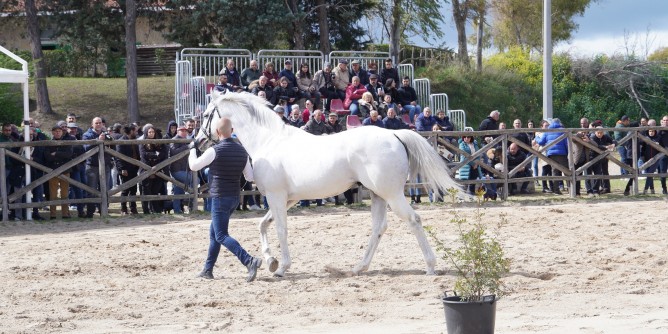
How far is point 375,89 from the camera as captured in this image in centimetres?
2347

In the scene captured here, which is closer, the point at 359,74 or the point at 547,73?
Answer: the point at 359,74

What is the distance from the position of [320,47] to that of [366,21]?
2.90 metres

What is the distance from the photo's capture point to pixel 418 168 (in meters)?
10.9

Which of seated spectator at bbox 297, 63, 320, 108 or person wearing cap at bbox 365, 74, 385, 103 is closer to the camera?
seated spectator at bbox 297, 63, 320, 108

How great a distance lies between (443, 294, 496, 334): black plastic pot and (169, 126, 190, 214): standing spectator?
11193 millimetres

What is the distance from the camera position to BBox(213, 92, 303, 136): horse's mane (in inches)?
442

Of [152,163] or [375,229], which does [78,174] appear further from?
[375,229]

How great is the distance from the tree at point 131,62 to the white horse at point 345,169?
20.8 meters

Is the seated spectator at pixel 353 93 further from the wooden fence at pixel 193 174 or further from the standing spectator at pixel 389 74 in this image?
the wooden fence at pixel 193 174

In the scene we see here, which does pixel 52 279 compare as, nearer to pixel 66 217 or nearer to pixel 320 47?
pixel 66 217

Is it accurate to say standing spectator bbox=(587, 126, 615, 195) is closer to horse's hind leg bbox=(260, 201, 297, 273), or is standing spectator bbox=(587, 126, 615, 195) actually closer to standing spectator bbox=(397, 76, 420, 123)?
standing spectator bbox=(397, 76, 420, 123)

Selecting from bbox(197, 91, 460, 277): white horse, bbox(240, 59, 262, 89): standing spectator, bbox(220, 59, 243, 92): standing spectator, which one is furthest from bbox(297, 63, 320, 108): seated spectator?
bbox(197, 91, 460, 277): white horse

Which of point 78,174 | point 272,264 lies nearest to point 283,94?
point 78,174

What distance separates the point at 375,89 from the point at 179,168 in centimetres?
707
